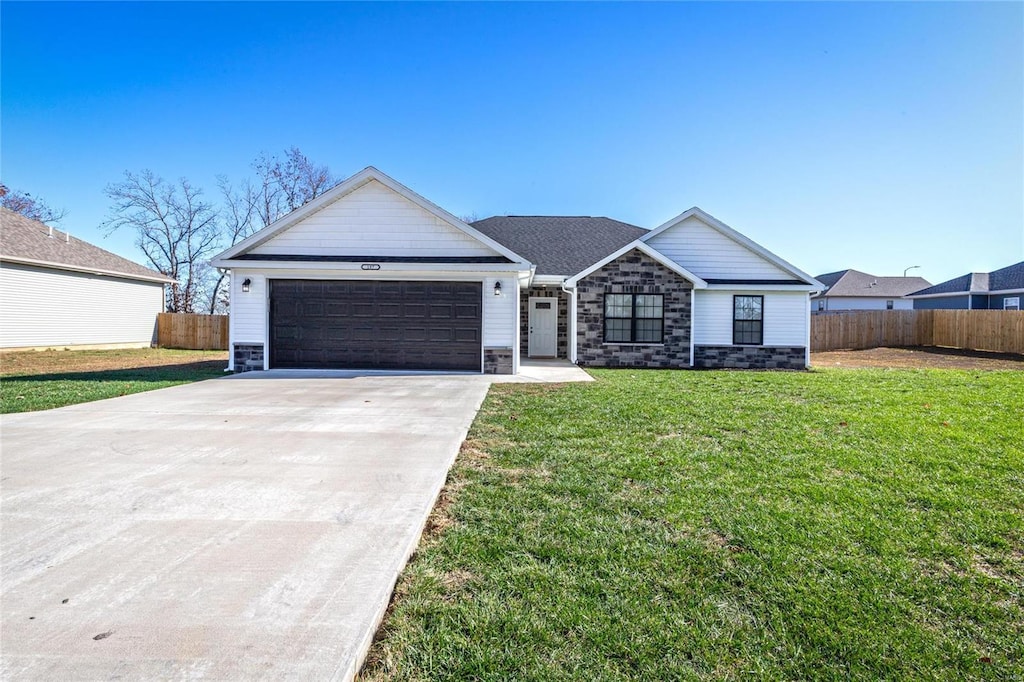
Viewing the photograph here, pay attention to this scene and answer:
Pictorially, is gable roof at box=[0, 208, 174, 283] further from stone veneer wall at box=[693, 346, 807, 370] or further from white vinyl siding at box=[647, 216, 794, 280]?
stone veneer wall at box=[693, 346, 807, 370]

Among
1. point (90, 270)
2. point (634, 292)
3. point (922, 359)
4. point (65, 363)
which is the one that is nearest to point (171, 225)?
point (90, 270)

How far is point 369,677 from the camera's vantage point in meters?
1.96

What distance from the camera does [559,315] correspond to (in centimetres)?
1736

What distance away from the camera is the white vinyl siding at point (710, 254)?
49.8ft

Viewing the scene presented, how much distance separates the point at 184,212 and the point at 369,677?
39.6 metres

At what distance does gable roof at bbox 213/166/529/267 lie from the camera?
1217cm

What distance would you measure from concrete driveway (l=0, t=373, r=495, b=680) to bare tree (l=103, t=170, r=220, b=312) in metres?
31.7

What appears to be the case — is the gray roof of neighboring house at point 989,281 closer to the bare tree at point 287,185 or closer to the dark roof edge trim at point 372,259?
the dark roof edge trim at point 372,259

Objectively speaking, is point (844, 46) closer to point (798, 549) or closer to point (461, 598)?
point (798, 549)

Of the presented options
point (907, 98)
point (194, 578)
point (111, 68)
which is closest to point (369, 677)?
point (194, 578)

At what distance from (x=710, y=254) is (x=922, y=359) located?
9604mm

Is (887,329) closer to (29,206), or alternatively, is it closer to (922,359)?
(922,359)

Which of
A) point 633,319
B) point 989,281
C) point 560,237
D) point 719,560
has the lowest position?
point 719,560

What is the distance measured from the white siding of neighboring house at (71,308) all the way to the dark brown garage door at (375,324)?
43.8ft
